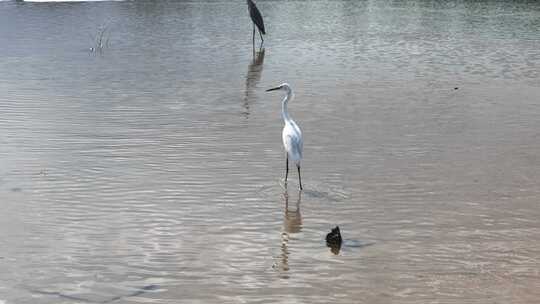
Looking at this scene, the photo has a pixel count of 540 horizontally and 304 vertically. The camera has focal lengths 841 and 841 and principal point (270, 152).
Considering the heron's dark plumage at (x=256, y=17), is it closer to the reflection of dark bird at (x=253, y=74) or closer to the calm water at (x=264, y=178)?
the reflection of dark bird at (x=253, y=74)

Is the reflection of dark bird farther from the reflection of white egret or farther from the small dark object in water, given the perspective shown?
the small dark object in water

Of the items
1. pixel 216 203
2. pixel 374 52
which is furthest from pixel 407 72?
pixel 216 203

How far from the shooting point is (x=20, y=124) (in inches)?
473

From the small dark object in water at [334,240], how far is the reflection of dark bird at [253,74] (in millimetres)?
6152

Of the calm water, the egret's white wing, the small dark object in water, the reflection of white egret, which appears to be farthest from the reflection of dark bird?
the small dark object in water

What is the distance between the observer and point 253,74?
17594 mm

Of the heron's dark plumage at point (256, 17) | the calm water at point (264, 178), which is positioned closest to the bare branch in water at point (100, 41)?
the calm water at point (264, 178)

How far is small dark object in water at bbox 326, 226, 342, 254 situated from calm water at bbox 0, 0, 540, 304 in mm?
87

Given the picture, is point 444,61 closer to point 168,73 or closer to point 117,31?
point 168,73

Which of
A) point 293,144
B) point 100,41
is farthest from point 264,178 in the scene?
point 100,41

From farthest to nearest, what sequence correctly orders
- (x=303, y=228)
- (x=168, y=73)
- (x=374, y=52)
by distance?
1. (x=374, y=52)
2. (x=168, y=73)
3. (x=303, y=228)

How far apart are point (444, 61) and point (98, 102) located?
8722 mm

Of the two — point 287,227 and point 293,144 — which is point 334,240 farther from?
point 293,144

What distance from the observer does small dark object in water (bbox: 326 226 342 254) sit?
280 inches
